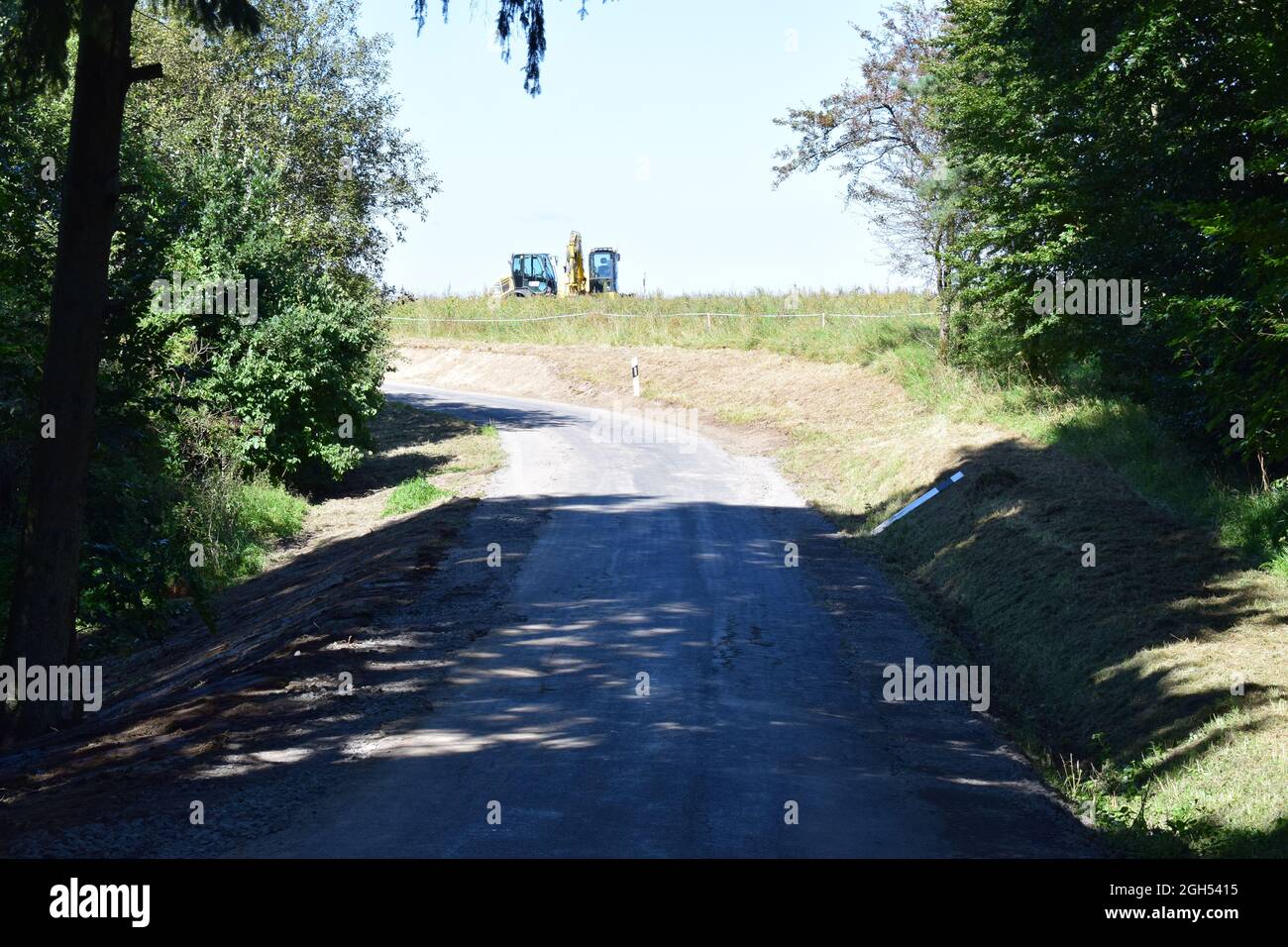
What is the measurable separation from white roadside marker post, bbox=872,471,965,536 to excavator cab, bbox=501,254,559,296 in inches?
1775

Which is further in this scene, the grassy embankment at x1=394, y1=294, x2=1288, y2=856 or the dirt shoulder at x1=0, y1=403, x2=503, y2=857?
the grassy embankment at x1=394, y1=294, x2=1288, y2=856

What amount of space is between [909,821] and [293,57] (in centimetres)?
2734

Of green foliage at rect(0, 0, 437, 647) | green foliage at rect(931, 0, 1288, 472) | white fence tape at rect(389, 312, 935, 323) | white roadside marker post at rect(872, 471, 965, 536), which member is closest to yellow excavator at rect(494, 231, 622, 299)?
white fence tape at rect(389, 312, 935, 323)

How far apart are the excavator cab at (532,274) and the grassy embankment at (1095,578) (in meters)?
34.1

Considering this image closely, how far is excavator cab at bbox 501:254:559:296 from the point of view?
6222 cm

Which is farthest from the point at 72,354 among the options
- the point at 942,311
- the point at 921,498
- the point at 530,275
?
the point at 530,275

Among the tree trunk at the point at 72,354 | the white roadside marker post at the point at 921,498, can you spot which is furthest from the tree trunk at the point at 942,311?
the tree trunk at the point at 72,354

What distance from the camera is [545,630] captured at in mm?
12367

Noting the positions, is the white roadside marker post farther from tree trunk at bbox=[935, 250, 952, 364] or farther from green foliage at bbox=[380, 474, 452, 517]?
tree trunk at bbox=[935, 250, 952, 364]

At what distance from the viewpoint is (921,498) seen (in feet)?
61.9

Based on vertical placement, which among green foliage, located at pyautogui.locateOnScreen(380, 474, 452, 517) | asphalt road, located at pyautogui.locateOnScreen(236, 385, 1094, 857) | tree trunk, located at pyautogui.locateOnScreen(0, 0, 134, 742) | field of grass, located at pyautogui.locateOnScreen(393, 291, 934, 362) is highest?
field of grass, located at pyautogui.locateOnScreen(393, 291, 934, 362)

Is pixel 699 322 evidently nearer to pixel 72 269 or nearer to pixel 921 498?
pixel 921 498
